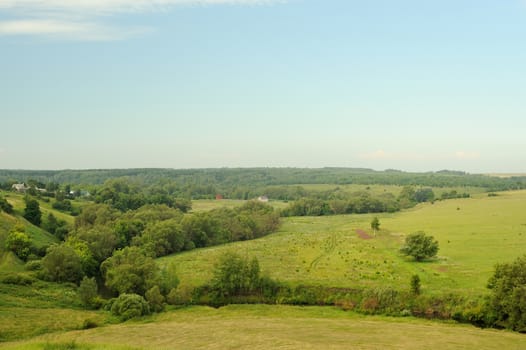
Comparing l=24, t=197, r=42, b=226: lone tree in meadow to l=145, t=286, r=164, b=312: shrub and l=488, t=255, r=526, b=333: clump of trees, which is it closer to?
l=145, t=286, r=164, b=312: shrub

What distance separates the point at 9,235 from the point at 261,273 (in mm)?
43828

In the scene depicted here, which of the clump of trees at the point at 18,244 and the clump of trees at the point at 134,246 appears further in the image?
the clump of trees at the point at 18,244

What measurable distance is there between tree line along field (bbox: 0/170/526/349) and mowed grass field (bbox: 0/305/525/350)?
4.4 inches

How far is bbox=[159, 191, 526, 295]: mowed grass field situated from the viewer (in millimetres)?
58750

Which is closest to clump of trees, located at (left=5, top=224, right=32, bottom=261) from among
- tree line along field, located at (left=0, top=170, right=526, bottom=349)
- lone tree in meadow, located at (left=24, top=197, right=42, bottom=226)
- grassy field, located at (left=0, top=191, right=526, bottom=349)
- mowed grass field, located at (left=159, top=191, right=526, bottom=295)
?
tree line along field, located at (left=0, top=170, right=526, bottom=349)

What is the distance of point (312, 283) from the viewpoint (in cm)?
5900

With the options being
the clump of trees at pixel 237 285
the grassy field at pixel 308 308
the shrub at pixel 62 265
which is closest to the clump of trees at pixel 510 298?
the grassy field at pixel 308 308

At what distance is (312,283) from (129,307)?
2406 cm

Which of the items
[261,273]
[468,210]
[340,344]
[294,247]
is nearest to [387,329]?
[340,344]

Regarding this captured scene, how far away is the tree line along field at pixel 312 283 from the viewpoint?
3778cm

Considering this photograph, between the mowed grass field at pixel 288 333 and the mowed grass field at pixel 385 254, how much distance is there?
9.30m

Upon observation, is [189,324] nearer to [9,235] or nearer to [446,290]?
[446,290]

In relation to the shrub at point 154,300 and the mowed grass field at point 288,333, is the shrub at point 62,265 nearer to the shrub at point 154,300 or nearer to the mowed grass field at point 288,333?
the shrub at point 154,300

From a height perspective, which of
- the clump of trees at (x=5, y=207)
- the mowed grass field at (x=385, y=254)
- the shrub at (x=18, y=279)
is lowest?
the shrub at (x=18, y=279)
